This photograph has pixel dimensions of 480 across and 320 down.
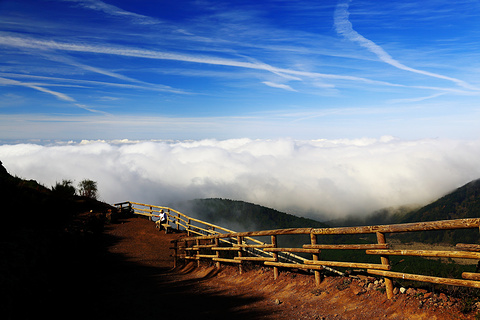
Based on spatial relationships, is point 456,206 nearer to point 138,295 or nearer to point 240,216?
point 240,216

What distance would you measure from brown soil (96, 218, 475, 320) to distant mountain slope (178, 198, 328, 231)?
425 ft

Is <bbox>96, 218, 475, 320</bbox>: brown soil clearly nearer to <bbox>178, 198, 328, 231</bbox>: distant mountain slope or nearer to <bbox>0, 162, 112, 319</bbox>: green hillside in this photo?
<bbox>0, 162, 112, 319</bbox>: green hillside

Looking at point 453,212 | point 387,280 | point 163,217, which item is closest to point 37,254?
point 387,280

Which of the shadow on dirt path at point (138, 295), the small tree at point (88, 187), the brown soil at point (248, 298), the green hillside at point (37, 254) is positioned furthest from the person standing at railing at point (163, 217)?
the small tree at point (88, 187)

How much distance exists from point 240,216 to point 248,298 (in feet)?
477

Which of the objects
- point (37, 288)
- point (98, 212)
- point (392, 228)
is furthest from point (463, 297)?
point (98, 212)

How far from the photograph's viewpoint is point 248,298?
31.6ft

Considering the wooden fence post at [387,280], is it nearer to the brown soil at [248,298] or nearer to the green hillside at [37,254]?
the brown soil at [248,298]

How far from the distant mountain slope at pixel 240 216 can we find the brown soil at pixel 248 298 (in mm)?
129504

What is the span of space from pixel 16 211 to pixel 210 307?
7.39m

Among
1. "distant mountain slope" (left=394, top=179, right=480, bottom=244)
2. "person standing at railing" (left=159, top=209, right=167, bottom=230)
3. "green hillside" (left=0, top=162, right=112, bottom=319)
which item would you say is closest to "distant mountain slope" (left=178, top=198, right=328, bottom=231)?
"distant mountain slope" (left=394, top=179, right=480, bottom=244)

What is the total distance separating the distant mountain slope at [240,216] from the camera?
147m

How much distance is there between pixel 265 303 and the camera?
8.94 meters

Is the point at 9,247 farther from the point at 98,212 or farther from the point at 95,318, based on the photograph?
the point at 98,212
